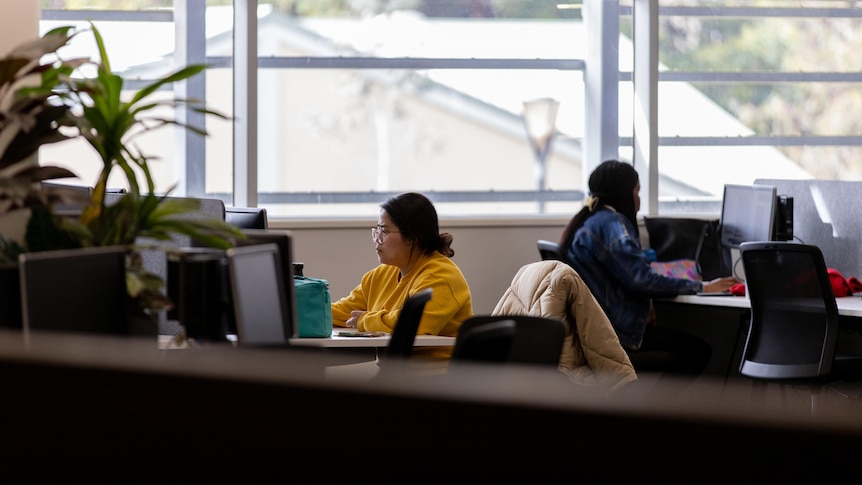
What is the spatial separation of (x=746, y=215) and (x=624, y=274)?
98cm

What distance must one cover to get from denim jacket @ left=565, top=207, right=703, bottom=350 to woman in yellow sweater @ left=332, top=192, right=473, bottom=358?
3.35ft

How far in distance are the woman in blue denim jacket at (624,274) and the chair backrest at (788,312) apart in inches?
15.9

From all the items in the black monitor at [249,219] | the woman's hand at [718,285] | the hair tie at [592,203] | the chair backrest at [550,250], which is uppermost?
the hair tie at [592,203]

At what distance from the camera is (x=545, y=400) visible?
886 mm

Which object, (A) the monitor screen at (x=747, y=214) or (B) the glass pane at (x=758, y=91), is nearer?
(A) the monitor screen at (x=747, y=214)

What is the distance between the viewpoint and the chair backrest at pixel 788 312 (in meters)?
3.99

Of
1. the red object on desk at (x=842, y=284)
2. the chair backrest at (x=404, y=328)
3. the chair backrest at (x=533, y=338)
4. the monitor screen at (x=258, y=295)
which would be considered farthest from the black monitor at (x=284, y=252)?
the red object on desk at (x=842, y=284)

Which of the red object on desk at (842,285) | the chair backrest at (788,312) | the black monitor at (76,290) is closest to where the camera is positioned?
the black monitor at (76,290)


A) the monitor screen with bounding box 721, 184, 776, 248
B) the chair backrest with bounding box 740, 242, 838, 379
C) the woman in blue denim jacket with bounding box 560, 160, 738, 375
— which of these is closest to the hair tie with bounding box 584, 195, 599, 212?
the woman in blue denim jacket with bounding box 560, 160, 738, 375

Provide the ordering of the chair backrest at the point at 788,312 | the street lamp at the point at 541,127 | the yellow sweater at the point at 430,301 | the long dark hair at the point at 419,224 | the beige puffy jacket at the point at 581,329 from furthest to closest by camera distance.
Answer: the street lamp at the point at 541,127, the chair backrest at the point at 788,312, the long dark hair at the point at 419,224, the yellow sweater at the point at 430,301, the beige puffy jacket at the point at 581,329

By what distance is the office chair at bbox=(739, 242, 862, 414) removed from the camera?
3.99 metres

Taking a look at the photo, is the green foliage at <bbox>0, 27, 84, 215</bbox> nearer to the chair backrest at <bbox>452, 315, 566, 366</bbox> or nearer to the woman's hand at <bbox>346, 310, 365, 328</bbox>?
the chair backrest at <bbox>452, 315, 566, 366</bbox>

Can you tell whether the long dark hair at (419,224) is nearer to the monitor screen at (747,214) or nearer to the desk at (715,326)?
the monitor screen at (747,214)

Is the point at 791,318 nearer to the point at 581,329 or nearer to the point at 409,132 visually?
the point at 581,329
